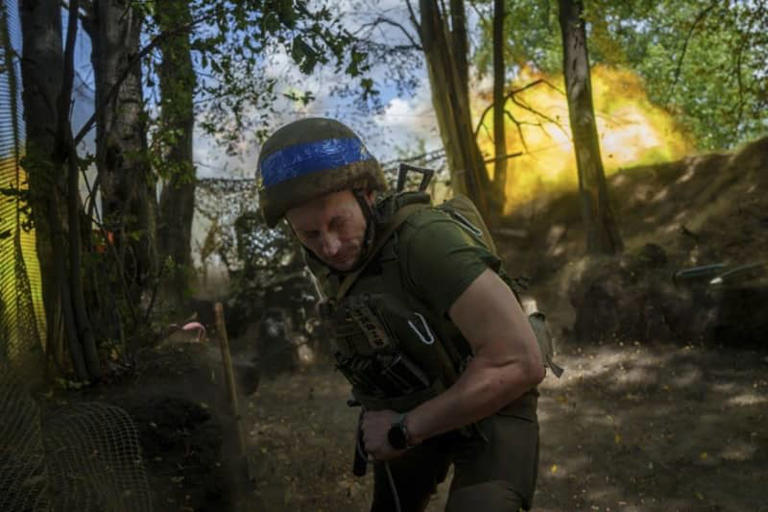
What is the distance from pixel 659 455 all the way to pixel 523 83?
46.6 ft

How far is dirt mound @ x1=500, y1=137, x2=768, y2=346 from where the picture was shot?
9688 mm

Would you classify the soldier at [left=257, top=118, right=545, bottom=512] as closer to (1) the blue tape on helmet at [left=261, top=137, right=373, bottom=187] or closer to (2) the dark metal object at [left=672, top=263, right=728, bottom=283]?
(1) the blue tape on helmet at [left=261, top=137, right=373, bottom=187]

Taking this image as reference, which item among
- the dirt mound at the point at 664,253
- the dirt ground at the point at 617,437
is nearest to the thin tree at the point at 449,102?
the dirt mound at the point at 664,253

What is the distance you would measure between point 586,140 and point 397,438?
10718 millimetres

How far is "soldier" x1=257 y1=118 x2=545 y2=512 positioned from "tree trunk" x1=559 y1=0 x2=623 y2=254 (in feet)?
33.5

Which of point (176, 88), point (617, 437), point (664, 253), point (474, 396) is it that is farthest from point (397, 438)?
point (664, 253)

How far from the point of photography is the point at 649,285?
10523mm

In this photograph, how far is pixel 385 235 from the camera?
223cm

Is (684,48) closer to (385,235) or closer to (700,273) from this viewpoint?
(700,273)

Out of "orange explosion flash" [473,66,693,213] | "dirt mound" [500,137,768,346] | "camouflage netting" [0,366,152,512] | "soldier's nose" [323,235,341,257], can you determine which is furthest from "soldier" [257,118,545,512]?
"orange explosion flash" [473,66,693,213]

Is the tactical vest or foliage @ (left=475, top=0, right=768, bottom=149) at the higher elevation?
foliage @ (left=475, top=0, right=768, bottom=149)

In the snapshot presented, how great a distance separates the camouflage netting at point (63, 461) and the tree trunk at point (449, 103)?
380 inches

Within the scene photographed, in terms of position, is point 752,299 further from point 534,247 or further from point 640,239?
point 534,247

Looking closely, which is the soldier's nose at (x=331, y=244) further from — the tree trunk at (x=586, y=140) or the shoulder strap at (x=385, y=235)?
the tree trunk at (x=586, y=140)
